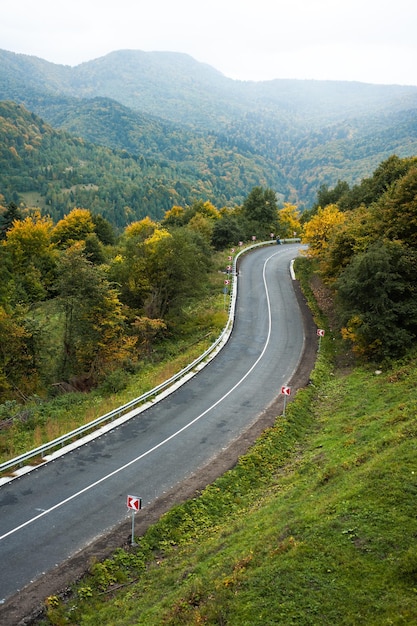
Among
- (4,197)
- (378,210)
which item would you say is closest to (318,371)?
(378,210)

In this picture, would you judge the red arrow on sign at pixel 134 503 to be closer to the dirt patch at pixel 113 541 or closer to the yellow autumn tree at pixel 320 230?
the dirt patch at pixel 113 541

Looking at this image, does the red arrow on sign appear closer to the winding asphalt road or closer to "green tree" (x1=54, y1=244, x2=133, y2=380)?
the winding asphalt road

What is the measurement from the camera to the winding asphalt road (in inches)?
584

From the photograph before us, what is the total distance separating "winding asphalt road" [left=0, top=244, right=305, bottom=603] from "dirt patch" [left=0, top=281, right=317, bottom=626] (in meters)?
0.31

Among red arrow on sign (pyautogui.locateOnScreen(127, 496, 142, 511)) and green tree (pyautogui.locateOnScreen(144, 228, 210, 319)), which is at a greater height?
green tree (pyautogui.locateOnScreen(144, 228, 210, 319))

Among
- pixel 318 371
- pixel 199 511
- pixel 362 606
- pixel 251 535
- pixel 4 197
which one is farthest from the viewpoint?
pixel 4 197

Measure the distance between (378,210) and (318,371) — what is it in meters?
13.0

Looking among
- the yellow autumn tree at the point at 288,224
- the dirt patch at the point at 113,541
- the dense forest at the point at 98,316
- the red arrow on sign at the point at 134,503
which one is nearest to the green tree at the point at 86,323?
the dense forest at the point at 98,316

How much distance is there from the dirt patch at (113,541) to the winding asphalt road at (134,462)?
306 millimetres

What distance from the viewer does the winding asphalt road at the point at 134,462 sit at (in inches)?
584

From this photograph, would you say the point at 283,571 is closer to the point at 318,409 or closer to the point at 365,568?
the point at 365,568

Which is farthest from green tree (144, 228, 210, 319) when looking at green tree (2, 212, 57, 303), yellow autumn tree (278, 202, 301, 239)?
yellow autumn tree (278, 202, 301, 239)

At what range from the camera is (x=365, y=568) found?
10.5 m

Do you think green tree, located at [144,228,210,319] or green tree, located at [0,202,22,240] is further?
green tree, located at [0,202,22,240]
